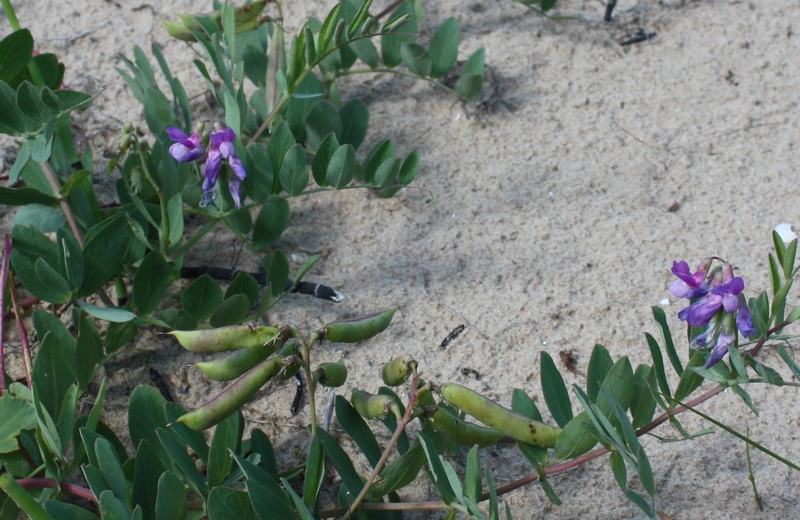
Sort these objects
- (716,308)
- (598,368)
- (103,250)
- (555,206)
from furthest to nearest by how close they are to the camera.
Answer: (555,206)
(103,250)
(598,368)
(716,308)

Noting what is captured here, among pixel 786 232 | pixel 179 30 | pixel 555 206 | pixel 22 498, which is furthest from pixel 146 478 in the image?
pixel 786 232

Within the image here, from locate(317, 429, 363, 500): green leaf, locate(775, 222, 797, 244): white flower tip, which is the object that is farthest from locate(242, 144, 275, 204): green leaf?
locate(775, 222, 797, 244): white flower tip

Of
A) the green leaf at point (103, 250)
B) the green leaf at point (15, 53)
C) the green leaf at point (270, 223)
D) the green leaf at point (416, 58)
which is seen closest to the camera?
the green leaf at point (103, 250)

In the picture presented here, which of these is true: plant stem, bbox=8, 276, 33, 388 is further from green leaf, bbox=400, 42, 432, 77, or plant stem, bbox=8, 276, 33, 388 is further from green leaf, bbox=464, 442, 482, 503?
green leaf, bbox=400, 42, 432, 77

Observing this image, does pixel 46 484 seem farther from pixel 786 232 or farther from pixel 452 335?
pixel 786 232

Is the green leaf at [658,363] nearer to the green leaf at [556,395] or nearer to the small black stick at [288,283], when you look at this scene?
the green leaf at [556,395]

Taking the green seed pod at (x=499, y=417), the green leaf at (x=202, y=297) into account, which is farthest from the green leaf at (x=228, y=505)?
the green leaf at (x=202, y=297)

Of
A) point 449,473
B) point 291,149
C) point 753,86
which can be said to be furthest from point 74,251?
point 753,86
